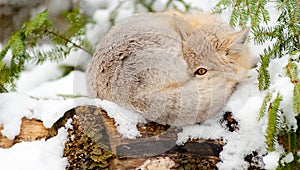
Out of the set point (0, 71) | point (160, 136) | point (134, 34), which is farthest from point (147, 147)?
point (0, 71)

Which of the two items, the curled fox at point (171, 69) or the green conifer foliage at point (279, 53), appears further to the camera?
the curled fox at point (171, 69)

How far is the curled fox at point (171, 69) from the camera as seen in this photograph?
2.28m

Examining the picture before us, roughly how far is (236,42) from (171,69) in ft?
1.32

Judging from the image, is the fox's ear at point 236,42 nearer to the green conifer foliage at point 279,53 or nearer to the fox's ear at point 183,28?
the green conifer foliage at point 279,53

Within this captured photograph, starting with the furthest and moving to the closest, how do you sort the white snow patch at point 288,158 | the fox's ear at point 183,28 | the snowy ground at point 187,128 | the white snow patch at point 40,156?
the fox's ear at point 183,28 < the white snow patch at point 40,156 < the snowy ground at point 187,128 < the white snow patch at point 288,158

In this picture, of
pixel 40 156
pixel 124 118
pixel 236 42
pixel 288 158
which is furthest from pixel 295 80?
pixel 40 156

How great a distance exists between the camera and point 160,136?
223 cm

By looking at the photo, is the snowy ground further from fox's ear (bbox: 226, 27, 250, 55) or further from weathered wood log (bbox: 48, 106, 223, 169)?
fox's ear (bbox: 226, 27, 250, 55)

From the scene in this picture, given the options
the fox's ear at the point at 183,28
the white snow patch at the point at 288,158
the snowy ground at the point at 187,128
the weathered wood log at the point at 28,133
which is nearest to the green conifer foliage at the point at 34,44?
the snowy ground at the point at 187,128

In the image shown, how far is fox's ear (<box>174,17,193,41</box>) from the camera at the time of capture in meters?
2.39

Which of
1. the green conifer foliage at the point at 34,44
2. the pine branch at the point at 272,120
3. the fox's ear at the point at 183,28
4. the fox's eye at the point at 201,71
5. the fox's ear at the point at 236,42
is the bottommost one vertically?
→ the pine branch at the point at 272,120

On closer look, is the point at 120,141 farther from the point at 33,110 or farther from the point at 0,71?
the point at 0,71

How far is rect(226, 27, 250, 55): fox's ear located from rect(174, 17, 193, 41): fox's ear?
235mm

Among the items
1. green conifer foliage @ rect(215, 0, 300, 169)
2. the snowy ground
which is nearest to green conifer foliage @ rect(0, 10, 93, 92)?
the snowy ground
